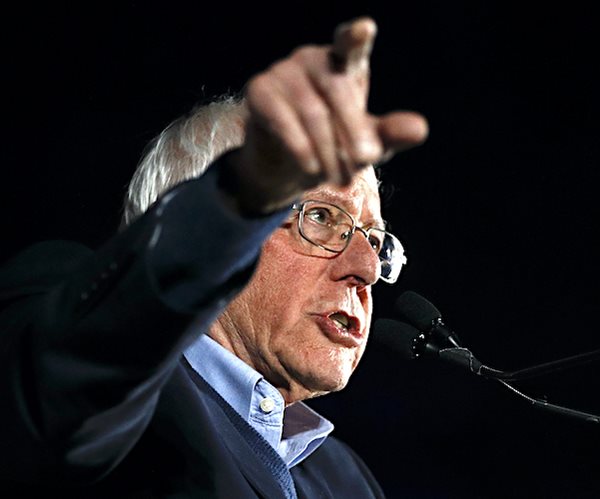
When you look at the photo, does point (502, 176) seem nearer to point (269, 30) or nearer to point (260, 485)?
point (269, 30)

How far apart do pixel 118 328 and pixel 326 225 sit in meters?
1.09

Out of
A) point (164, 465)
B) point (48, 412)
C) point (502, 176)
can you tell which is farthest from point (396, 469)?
point (48, 412)

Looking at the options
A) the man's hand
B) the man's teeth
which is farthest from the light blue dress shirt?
the man's hand

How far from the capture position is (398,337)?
1795 mm

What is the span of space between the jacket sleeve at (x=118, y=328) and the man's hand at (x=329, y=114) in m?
0.14

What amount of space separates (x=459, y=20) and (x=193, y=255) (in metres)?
A: 1.96

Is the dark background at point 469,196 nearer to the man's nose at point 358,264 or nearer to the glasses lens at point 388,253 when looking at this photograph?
the glasses lens at point 388,253

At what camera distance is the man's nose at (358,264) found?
192 centimetres

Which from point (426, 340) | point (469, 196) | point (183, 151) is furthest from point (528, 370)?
point (469, 196)

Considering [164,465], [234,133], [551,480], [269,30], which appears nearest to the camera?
[164,465]

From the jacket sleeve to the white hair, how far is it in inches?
38.4

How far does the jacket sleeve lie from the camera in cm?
91

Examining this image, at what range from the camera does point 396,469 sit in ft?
9.27

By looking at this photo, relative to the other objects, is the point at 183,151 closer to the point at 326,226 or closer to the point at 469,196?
the point at 326,226
